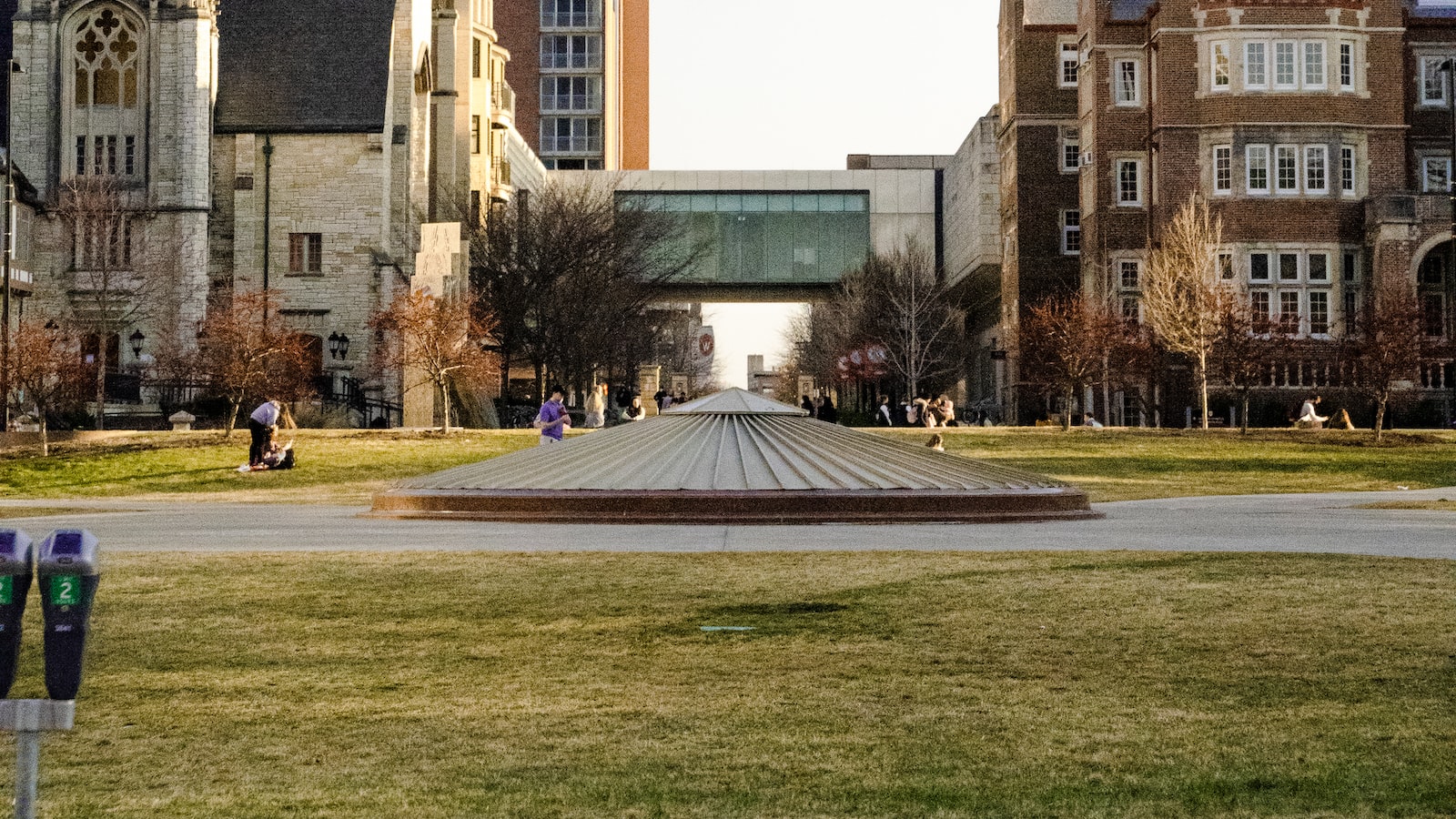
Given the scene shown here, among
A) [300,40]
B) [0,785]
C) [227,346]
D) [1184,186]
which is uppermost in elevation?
[300,40]

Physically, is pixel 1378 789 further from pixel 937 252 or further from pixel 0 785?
pixel 937 252

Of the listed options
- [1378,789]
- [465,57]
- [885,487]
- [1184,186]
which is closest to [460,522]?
[885,487]

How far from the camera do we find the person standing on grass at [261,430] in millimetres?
33594

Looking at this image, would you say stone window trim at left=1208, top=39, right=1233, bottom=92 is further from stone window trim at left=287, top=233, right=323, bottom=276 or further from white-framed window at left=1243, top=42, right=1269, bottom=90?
stone window trim at left=287, top=233, right=323, bottom=276

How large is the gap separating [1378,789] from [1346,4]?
60.7m

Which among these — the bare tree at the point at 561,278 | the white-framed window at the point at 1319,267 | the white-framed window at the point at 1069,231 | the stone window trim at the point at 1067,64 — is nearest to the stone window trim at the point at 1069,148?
the white-framed window at the point at 1069,231

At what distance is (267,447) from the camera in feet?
113

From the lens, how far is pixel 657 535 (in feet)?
53.4

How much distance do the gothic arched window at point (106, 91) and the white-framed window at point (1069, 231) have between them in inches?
1562

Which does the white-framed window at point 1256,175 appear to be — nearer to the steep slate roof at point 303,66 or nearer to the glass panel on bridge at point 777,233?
the steep slate roof at point 303,66

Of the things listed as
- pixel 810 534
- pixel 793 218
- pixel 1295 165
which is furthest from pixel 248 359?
pixel 793 218

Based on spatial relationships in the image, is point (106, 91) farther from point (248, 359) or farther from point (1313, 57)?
point (1313, 57)

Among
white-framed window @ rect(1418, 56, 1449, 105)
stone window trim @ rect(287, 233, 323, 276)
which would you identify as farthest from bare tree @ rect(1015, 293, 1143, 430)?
stone window trim @ rect(287, 233, 323, 276)

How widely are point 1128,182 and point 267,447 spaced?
42.3 metres
